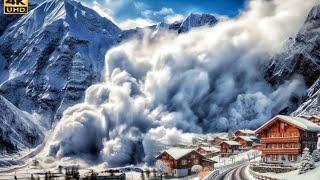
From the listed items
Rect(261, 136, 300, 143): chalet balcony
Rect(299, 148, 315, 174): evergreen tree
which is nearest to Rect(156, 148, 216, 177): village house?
Rect(261, 136, 300, 143): chalet balcony

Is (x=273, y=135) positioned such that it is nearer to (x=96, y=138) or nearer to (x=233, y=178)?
(x=233, y=178)

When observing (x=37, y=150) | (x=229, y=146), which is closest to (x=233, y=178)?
(x=229, y=146)

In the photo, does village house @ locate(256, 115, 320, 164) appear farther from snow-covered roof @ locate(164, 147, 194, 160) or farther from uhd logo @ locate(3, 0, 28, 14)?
uhd logo @ locate(3, 0, 28, 14)

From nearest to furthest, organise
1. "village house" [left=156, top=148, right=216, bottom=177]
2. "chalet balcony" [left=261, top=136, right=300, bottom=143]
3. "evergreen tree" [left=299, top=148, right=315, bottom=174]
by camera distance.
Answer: "evergreen tree" [left=299, top=148, right=315, bottom=174] → "chalet balcony" [left=261, top=136, right=300, bottom=143] → "village house" [left=156, top=148, right=216, bottom=177]

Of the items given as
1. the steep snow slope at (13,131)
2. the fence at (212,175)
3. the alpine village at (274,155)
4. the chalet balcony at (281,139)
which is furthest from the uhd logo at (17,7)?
the steep snow slope at (13,131)

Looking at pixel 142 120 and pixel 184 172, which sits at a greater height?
pixel 142 120
